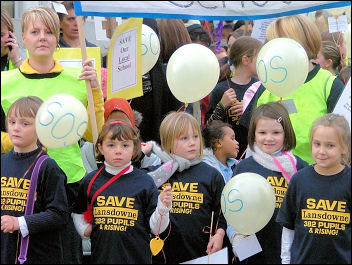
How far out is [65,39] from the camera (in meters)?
6.68

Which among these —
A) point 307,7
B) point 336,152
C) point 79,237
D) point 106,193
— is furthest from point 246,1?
point 79,237

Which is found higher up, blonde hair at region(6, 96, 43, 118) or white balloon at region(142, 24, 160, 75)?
white balloon at region(142, 24, 160, 75)

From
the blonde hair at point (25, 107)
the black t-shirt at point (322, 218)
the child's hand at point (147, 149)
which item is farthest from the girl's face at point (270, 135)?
the blonde hair at point (25, 107)

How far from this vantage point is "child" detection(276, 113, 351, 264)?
14.6ft

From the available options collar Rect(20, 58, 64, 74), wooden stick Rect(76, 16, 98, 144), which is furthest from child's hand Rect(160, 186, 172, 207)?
collar Rect(20, 58, 64, 74)

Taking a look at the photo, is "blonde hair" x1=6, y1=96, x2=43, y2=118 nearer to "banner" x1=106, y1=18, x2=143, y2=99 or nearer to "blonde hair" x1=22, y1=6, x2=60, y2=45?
"blonde hair" x1=22, y1=6, x2=60, y2=45

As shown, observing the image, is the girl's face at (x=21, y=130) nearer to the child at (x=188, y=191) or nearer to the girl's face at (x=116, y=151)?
the girl's face at (x=116, y=151)

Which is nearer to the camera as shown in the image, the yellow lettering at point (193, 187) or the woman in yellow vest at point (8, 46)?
the yellow lettering at point (193, 187)

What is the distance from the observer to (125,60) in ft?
17.8

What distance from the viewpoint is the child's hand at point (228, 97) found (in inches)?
241

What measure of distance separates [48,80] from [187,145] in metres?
0.99

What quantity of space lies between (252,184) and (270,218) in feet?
1.09

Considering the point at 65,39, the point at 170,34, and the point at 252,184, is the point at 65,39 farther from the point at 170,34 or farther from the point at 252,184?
the point at 252,184

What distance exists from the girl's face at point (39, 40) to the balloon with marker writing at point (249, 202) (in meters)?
1.44
